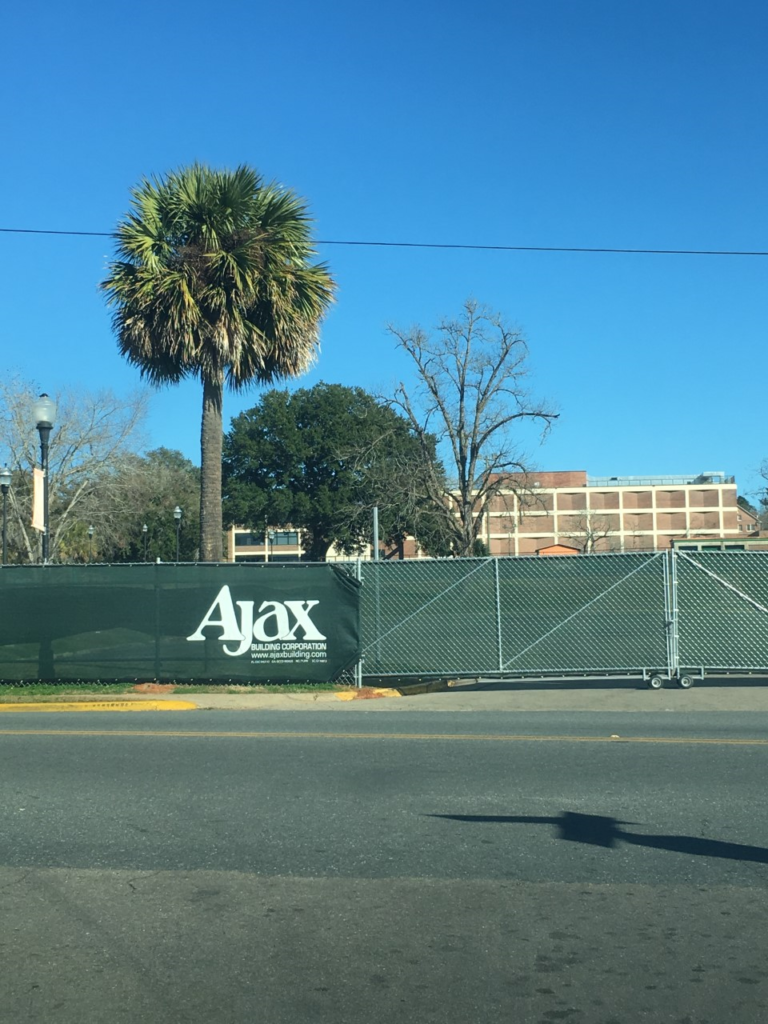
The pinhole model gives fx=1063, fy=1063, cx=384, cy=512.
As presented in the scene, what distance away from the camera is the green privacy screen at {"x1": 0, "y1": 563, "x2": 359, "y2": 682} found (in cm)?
1605

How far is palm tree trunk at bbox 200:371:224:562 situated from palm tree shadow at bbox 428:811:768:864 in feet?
43.6

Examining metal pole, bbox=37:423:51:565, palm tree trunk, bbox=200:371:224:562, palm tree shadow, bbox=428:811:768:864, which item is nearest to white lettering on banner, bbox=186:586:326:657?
metal pole, bbox=37:423:51:565

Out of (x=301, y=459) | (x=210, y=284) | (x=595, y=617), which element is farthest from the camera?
(x=301, y=459)

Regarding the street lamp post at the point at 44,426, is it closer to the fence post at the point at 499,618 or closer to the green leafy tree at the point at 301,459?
the fence post at the point at 499,618

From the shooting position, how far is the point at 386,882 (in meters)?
6.08

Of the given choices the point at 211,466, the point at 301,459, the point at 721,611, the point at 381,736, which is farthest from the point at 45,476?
the point at 301,459

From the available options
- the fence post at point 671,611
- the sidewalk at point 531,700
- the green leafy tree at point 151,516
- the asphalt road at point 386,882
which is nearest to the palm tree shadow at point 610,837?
the asphalt road at point 386,882

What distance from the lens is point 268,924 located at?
5363mm

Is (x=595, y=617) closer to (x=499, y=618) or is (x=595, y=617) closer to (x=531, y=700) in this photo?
(x=499, y=618)

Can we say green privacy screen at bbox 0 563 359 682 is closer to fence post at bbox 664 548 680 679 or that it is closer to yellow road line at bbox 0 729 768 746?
yellow road line at bbox 0 729 768 746

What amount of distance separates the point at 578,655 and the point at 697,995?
11.2 metres

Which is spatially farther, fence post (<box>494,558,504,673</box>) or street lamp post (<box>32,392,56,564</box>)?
street lamp post (<box>32,392,56,564</box>)

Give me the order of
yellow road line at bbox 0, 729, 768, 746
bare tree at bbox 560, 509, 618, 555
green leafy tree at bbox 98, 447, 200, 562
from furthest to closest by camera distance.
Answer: bare tree at bbox 560, 509, 618, 555 → green leafy tree at bbox 98, 447, 200, 562 → yellow road line at bbox 0, 729, 768, 746

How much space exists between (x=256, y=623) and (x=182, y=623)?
1.15 m
